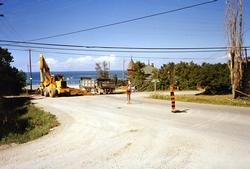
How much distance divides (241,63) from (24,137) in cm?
2165

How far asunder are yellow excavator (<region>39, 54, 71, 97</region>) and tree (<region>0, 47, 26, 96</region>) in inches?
450

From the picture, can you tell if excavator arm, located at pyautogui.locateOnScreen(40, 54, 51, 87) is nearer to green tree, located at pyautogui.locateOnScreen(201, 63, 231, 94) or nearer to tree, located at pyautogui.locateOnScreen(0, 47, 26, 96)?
tree, located at pyautogui.locateOnScreen(0, 47, 26, 96)

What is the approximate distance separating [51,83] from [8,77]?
15954 millimetres

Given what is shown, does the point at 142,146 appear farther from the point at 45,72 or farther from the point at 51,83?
the point at 45,72

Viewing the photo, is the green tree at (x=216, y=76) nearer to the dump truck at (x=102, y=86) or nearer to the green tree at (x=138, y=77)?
the dump truck at (x=102, y=86)

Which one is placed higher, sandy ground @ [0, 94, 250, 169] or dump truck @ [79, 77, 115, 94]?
dump truck @ [79, 77, 115, 94]

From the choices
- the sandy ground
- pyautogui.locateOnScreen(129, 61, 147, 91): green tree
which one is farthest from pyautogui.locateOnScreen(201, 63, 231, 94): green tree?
the sandy ground

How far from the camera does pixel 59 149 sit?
906cm

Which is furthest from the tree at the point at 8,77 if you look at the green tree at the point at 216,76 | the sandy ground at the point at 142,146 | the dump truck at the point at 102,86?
the sandy ground at the point at 142,146

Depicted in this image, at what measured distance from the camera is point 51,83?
116 ft

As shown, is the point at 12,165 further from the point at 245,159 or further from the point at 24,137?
the point at 245,159

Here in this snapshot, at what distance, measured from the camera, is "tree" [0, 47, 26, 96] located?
4652cm

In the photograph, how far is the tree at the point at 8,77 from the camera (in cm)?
4652

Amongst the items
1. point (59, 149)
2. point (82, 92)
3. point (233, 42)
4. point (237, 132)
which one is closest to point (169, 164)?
point (59, 149)
